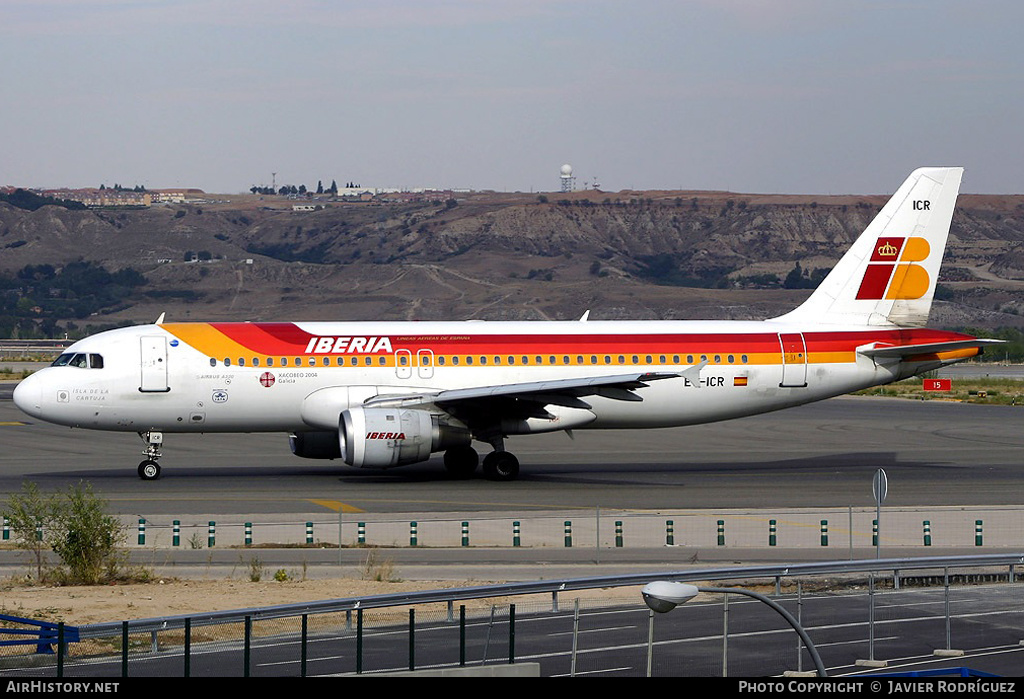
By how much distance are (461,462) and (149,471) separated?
8.77m

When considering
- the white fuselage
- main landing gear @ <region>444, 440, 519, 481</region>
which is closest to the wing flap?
the white fuselage

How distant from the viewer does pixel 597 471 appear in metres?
43.6

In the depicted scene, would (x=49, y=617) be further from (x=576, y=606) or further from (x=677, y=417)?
(x=677, y=417)

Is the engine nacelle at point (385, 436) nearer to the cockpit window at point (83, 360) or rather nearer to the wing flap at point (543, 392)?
the wing flap at point (543, 392)

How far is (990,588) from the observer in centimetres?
2258

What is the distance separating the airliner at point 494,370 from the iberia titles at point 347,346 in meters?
0.04

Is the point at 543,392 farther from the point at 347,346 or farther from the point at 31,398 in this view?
the point at 31,398

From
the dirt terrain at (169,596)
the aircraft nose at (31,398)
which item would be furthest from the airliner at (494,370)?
the dirt terrain at (169,596)

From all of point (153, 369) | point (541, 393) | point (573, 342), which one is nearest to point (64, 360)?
point (153, 369)

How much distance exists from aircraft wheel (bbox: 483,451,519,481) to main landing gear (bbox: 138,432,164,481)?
9264 millimetres

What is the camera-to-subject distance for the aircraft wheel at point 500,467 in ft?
133
